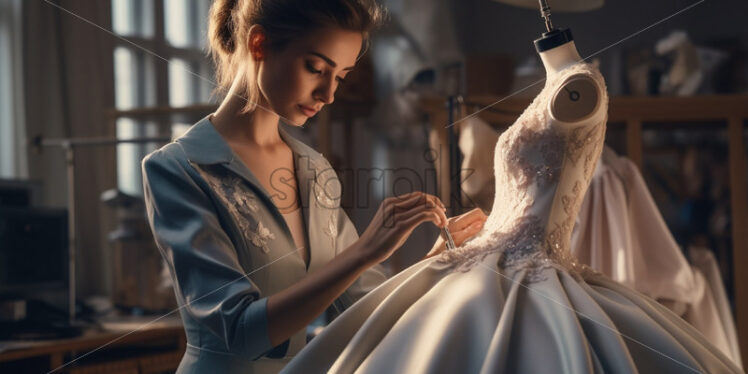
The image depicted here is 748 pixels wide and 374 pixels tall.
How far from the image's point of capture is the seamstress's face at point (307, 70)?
71 centimetres

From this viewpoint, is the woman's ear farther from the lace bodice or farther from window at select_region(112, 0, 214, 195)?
window at select_region(112, 0, 214, 195)

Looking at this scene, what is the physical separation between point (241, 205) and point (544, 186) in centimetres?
32

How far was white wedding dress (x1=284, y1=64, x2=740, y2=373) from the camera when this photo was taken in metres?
0.60

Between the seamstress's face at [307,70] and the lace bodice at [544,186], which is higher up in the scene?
the seamstress's face at [307,70]

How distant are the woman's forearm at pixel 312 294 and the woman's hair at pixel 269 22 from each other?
0.72 ft

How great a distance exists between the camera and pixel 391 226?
0.64 meters

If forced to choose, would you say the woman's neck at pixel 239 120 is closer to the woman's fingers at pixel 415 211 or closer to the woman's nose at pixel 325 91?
the woman's nose at pixel 325 91

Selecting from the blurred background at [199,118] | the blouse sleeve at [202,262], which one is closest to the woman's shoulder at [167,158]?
the blouse sleeve at [202,262]

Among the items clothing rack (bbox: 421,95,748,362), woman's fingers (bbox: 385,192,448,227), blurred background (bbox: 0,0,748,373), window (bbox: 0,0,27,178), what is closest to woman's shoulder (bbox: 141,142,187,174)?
woman's fingers (bbox: 385,192,448,227)

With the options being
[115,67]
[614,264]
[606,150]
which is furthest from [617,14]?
[115,67]

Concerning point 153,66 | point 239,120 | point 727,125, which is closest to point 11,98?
point 153,66

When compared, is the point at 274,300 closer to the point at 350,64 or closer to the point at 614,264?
the point at 350,64

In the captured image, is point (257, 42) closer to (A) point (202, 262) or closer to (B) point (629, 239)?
(A) point (202, 262)

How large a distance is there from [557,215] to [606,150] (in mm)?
969
